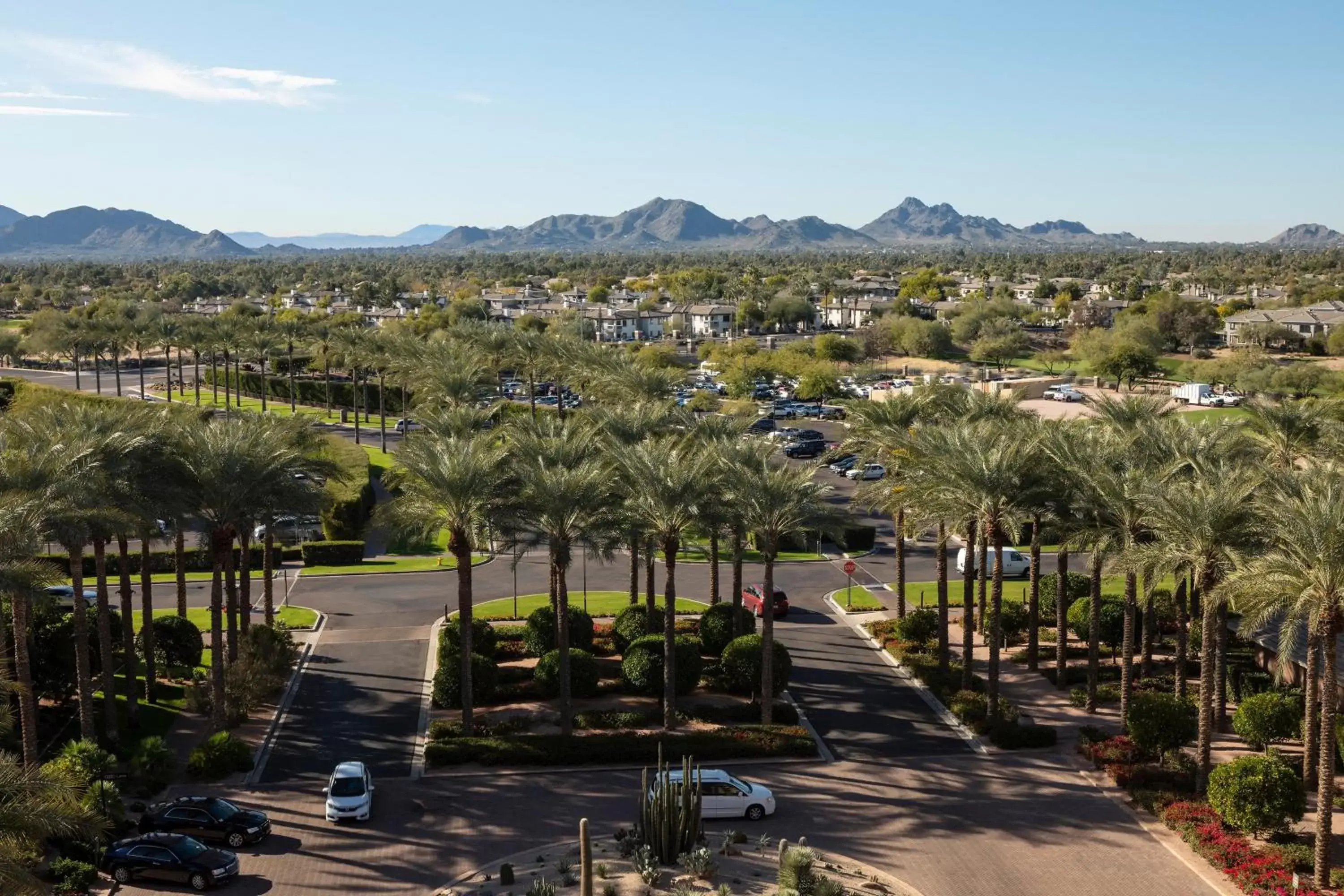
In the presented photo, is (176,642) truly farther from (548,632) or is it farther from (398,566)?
(398,566)

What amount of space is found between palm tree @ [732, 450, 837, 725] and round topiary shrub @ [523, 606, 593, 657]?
21.6ft

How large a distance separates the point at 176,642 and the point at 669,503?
15.3 meters

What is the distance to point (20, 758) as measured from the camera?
2719 cm

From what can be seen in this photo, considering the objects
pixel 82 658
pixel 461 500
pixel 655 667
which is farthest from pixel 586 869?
pixel 82 658

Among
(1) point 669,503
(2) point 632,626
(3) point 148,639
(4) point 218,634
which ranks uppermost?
(1) point 669,503

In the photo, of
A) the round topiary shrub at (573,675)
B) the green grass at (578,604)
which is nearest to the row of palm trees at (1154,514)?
the green grass at (578,604)

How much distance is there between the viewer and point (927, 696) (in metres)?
33.8

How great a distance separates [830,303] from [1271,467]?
474 ft

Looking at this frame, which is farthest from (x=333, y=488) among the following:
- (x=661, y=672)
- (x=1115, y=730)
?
(x=1115, y=730)

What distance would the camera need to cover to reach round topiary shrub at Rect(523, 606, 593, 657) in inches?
1403

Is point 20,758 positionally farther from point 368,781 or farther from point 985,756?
point 985,756

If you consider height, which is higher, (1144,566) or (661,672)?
(1144,566)

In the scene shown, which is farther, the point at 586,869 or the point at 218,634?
the point at 218,634

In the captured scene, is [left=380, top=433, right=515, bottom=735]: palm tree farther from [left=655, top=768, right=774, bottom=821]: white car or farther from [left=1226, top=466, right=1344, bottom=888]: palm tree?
[left=1226, top=466, right=1344, bottom=888]: palm tree
